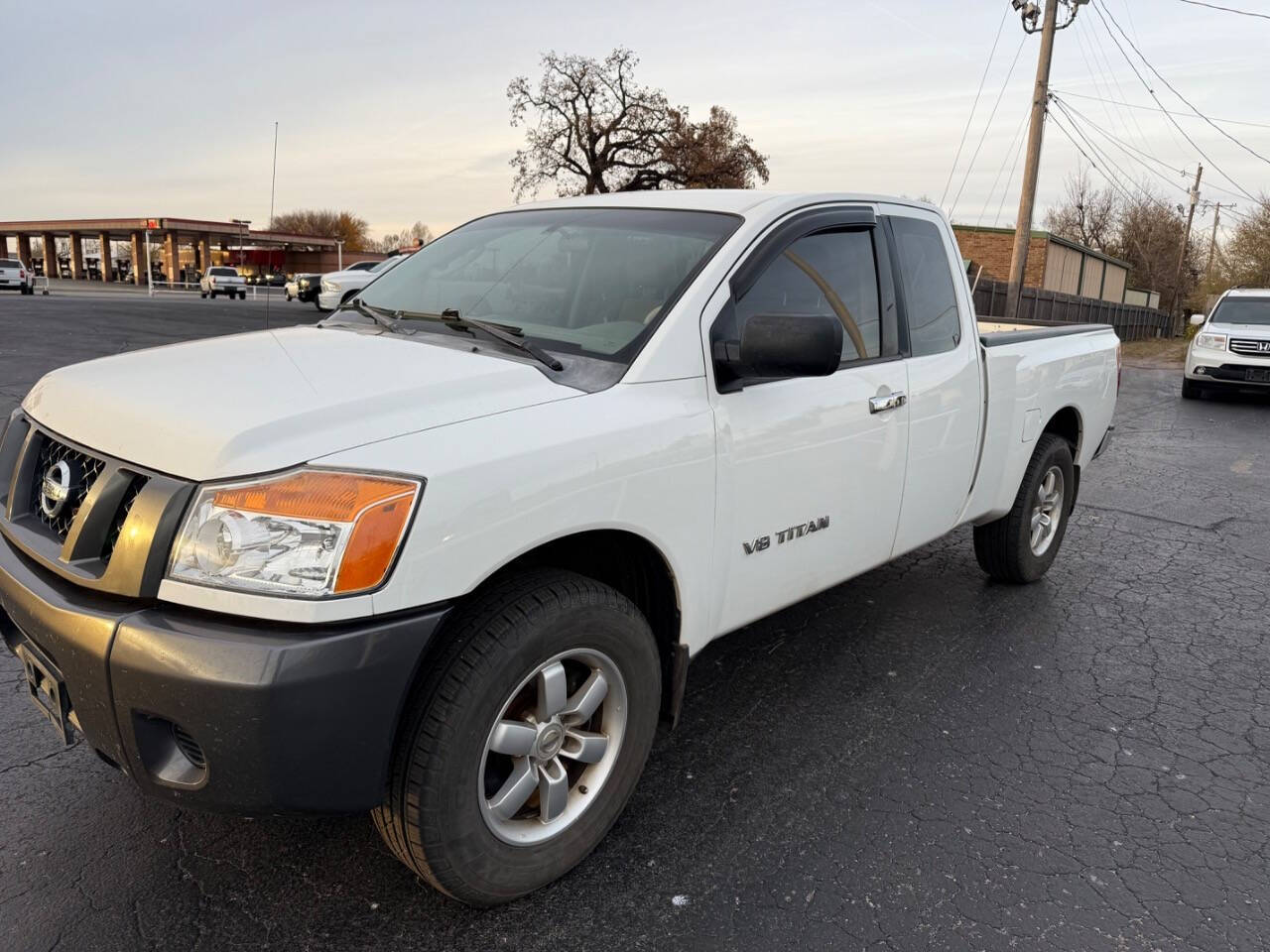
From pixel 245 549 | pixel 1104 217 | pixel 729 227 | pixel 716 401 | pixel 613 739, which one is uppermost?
pixel 1104 217

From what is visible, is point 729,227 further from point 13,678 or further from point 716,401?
point 13,678

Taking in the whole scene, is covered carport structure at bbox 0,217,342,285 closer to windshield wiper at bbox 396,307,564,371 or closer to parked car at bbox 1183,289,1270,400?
parked car at bbox 1183,289,1270,400

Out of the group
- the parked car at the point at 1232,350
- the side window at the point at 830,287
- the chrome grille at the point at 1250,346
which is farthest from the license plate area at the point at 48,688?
the chrome grille at the point at 1250,346

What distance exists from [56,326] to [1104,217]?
73446 mm

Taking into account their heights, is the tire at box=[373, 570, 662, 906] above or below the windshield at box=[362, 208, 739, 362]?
below

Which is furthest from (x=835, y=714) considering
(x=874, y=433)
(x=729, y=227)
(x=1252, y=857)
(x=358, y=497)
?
(x=358, y=497)

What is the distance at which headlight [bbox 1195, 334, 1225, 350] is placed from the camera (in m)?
14.4

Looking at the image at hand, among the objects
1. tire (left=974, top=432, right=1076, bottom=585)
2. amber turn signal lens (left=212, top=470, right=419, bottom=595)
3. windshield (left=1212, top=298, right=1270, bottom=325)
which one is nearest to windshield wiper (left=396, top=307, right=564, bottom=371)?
amber turn signal lens (left=212, top=470, right=419, bottom=595)

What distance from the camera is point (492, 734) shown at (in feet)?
7.50

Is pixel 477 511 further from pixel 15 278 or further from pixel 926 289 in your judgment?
pixel 15 278

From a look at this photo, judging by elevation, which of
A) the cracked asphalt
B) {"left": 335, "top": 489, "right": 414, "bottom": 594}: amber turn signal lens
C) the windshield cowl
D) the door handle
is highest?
the windshield cowl

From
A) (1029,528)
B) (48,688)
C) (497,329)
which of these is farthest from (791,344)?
(1029,528)

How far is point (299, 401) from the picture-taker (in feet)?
7.39

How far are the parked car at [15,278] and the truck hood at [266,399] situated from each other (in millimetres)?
43310
